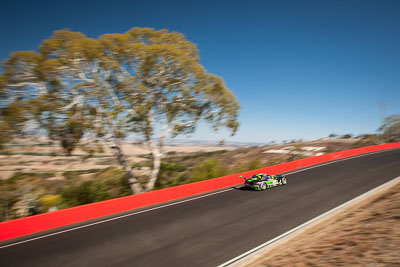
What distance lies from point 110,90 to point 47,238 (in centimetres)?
996

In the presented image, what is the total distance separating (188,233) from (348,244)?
16.0 feet

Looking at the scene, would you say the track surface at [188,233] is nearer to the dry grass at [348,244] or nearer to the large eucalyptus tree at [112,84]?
the dry grass at [348,244]

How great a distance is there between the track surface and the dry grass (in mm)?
908

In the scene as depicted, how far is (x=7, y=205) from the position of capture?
11203mm

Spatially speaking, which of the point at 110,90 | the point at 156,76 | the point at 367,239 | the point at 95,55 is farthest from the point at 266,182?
the point at 95,55

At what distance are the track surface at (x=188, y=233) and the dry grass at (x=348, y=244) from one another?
2.98 feet

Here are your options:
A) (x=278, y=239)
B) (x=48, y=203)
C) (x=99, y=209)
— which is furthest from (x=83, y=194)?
(x=278, y=239)

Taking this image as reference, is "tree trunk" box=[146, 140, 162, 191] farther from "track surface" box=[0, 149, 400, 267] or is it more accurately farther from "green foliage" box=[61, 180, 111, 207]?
"track surface" box=[0, 149, 400, 267]

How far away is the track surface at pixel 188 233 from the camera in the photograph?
6.55 metres

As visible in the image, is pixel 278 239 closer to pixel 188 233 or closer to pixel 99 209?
pixel 188 233

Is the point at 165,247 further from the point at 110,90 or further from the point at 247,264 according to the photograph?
the point at 110,90

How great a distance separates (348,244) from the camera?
5621 mm

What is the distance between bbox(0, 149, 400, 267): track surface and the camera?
6555 millimetres

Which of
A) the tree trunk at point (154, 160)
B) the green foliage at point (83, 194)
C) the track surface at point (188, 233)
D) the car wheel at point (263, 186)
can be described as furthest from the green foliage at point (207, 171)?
the green foliage at point (83, 194)
